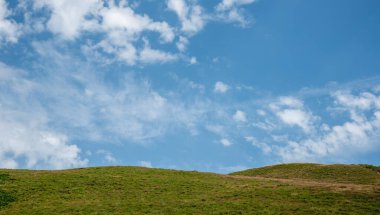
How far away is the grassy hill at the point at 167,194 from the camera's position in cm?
3694

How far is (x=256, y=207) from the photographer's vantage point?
3719 cm

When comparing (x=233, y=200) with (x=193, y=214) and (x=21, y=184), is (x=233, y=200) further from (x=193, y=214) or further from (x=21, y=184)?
(x=21, y=184)

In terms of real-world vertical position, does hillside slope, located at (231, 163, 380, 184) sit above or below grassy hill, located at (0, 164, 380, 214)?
above

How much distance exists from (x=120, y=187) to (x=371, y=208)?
87.7 ft

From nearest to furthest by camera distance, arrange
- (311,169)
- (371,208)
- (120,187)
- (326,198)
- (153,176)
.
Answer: (371,208) < (326,198) < (120,187) < (153,176) < (311,169)

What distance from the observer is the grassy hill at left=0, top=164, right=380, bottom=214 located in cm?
3694

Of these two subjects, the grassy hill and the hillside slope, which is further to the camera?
the hillside slope

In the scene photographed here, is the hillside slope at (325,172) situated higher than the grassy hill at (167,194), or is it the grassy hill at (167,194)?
the hillside slope at (325,172)

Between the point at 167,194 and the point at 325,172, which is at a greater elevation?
the point at 325,172

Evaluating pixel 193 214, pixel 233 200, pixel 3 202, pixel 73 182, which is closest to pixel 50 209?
Answer: pixel 3 202

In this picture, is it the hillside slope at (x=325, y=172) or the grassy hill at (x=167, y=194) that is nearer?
the grassy hill at (x=167, y=194)

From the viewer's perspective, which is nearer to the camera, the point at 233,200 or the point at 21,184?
the point at 233,200

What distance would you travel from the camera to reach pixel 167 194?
42906 millimetres

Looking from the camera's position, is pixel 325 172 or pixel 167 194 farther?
pixel 325 172
